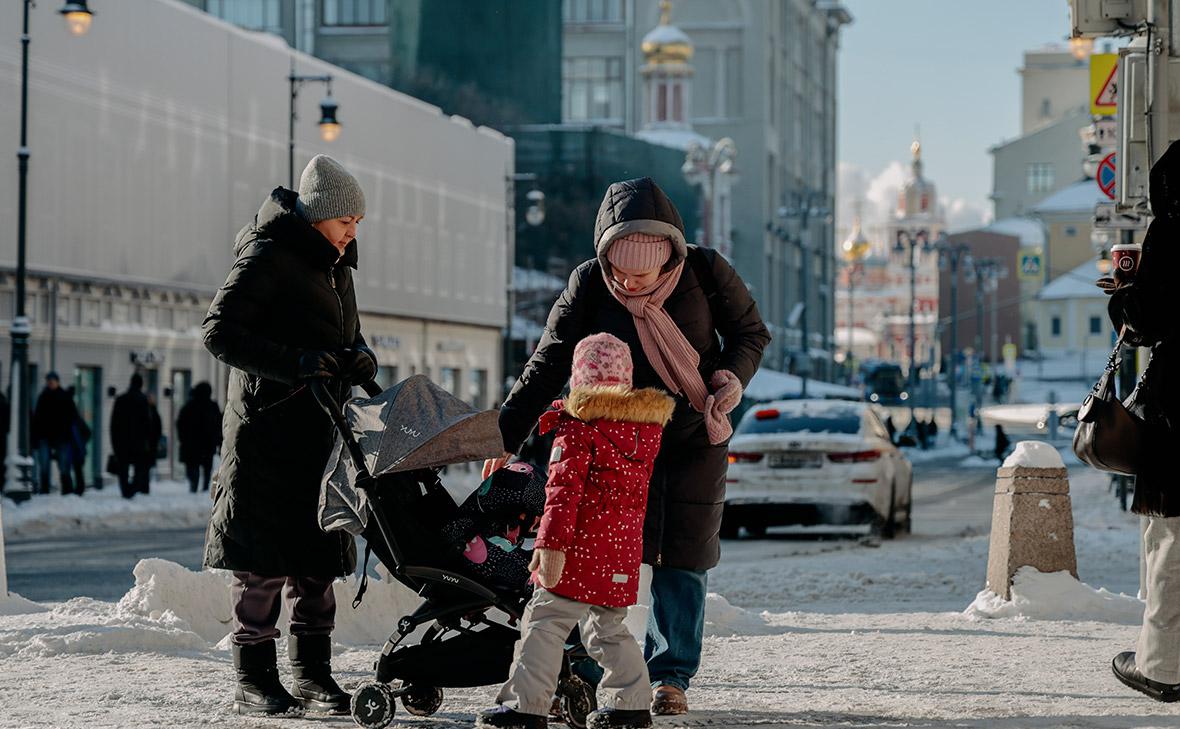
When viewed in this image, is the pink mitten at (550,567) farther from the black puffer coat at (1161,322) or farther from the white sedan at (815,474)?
the white sedan at (815,474)

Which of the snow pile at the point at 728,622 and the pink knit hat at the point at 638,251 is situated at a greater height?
the pink knit hat at the point at 638,251

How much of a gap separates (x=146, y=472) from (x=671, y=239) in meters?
25.0

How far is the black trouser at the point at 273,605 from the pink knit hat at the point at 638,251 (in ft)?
4.89

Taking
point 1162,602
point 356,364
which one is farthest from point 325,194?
point 1162,602

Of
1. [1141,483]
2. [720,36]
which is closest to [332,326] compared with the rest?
[1141,483]

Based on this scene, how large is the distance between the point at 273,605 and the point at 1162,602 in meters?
3.14

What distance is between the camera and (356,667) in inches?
376

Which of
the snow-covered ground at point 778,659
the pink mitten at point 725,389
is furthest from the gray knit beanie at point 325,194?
the snow-covered ground at point 778,659

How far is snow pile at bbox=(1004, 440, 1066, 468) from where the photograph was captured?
505 inches

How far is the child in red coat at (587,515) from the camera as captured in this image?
715cm

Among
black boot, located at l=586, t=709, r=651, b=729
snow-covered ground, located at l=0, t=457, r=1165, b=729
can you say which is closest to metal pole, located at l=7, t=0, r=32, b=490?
snow-covered ground, located at l=0, t=457, r=1165, b=729

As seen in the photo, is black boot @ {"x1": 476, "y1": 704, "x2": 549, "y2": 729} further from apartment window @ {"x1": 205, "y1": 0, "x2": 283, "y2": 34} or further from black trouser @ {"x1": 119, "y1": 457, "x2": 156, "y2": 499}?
apartment window @ {"x1": 205, "y1": 0, "x2": 283, "y2": 34}

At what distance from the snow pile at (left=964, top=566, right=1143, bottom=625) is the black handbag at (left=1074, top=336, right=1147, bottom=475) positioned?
407cm

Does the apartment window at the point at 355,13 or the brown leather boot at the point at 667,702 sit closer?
the brown leather boot at the point at 667,702
